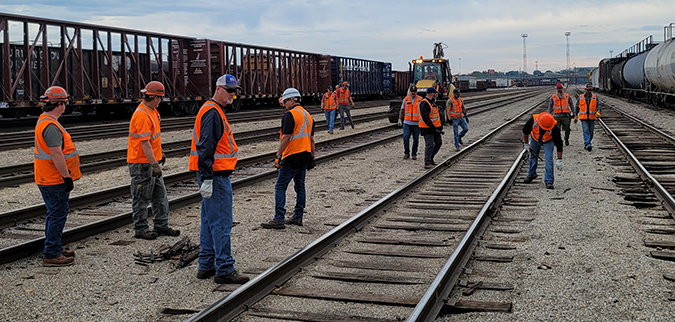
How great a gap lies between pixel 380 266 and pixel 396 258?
356 millimetres

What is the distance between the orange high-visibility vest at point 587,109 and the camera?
15576 millimetres

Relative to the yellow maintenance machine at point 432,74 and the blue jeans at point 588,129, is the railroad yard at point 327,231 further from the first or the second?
the yellow maintenance machine at point 432,74

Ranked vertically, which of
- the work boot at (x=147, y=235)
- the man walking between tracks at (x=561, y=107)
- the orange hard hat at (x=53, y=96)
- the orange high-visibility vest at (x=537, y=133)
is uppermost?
the orange hard hat at (x=53, y=96)

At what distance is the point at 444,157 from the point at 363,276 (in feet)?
32.2

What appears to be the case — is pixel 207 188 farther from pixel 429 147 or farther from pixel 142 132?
pixel 429 147

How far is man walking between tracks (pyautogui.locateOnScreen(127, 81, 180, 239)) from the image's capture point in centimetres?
720

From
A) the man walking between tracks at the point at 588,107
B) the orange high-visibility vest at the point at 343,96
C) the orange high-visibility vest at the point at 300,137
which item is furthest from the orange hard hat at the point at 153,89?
the orange high-visibility vest at the point at 343,96

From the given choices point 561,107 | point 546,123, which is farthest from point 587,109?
point 546,123

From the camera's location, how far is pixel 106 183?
38.4ft

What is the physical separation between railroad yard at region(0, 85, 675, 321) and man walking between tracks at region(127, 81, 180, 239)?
0.67 feet

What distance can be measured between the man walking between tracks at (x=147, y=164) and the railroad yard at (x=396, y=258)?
205mm

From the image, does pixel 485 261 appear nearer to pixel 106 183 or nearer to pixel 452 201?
pixel 452 201

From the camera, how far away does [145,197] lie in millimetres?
7488

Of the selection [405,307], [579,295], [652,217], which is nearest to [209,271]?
[405,307]
